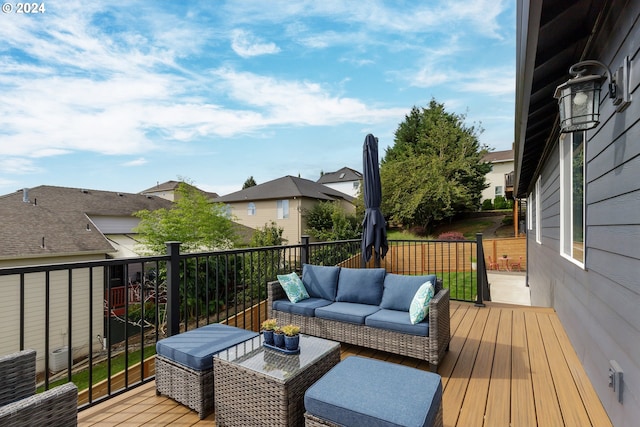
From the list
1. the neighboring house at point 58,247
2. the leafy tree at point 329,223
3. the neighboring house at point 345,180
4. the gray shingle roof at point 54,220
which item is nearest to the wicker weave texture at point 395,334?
the neighboring house at point 58,247

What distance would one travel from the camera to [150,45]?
7.90 meters

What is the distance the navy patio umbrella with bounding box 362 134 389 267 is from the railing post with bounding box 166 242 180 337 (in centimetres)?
245

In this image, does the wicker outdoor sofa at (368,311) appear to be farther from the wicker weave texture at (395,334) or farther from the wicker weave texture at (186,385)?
A: the wicker weave texture at (186,385)

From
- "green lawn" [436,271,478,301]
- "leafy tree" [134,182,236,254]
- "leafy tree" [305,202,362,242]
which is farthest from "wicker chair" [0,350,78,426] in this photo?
"leafy tree" [305,202,362,242]

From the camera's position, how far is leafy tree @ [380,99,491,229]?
19.4 m

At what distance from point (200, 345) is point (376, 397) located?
143 centimetres

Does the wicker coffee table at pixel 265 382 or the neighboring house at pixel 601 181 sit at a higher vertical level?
the neighboring house at pixel 601 181

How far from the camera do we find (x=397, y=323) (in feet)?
9.56

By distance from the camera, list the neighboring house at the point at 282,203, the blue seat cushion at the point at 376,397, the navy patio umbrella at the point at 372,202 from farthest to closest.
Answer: the neighboring house at the point at 282,203, the navy patio umbrella at the point at 372,202, the blue seat cushion at the point at 376,397

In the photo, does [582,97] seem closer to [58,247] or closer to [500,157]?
[58,247]

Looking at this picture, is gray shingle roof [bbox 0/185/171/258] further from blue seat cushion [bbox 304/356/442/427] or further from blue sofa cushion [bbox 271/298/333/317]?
blue seat cushion [bbox 304/356/442/427]

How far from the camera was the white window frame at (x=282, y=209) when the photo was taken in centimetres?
2020

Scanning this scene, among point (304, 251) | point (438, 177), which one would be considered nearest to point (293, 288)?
point (304, 251)

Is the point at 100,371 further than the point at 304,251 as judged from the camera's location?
Yes
